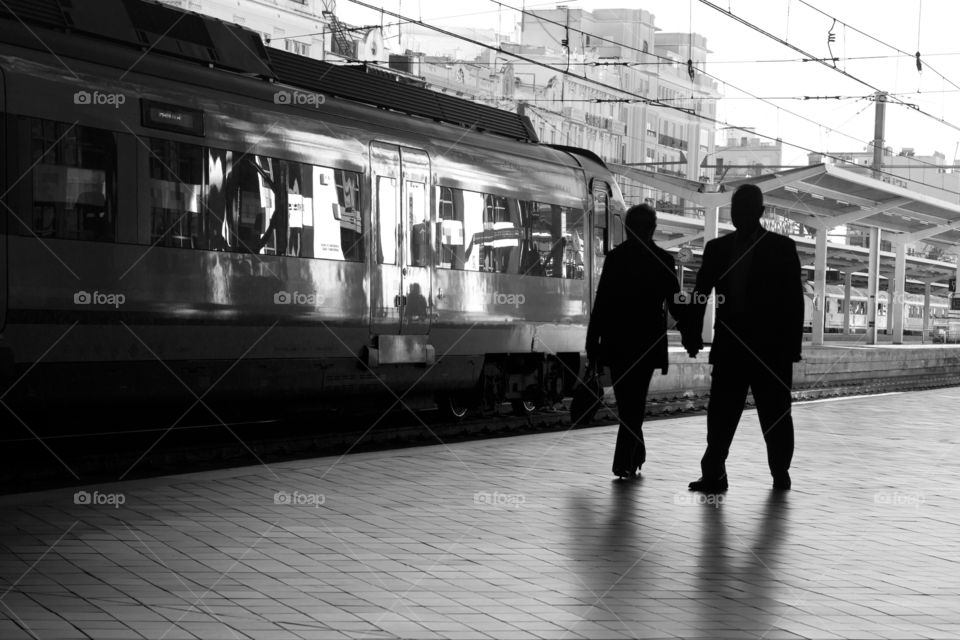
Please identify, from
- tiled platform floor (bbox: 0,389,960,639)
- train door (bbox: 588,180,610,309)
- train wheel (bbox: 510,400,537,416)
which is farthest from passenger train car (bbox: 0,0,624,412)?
tiled platform floor (bbox: 0,389,960,639)

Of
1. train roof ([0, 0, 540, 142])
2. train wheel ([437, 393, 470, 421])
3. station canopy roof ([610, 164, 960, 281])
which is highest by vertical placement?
station canopy roof ([610, 164, 960, 281])

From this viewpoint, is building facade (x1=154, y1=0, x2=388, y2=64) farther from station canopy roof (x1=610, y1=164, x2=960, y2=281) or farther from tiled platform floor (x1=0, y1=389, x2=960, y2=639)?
tiled platform floor (x1=0, y1=389, x2=960, y2=639)

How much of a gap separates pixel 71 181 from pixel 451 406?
21.4 feet

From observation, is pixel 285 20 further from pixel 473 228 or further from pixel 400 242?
pixel 400 242

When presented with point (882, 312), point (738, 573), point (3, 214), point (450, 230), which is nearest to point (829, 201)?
point (450, 230)

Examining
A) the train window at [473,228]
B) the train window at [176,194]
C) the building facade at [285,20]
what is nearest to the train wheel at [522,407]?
the train window at [473,228]

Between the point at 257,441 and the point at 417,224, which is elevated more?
the point at 417,224

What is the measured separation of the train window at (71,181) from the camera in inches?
369

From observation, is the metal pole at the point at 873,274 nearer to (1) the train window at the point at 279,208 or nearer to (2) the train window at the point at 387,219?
(2) the train window at the point at 387,219

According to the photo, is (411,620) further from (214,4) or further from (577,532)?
(214,4)

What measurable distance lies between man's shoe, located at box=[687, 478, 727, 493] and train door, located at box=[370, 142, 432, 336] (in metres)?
4.88

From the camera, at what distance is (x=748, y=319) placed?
8742 millimetres

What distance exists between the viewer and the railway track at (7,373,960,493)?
Answer: 9.96 meters

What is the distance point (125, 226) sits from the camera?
10039mm
